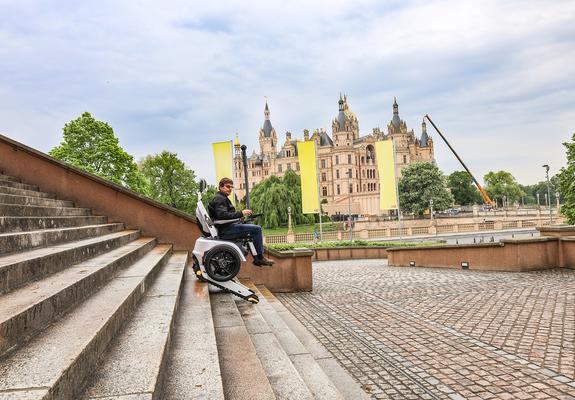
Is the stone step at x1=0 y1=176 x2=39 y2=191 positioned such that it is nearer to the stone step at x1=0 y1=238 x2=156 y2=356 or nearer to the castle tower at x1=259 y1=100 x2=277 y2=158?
the stone step at x1=0 y1=238 x2=156 y2=356

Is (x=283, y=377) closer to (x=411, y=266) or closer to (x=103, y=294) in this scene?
(x=103, y=294)

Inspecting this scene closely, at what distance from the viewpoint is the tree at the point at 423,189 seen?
67.6 meters

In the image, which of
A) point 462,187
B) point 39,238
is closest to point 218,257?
point 39,238

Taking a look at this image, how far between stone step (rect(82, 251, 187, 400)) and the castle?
89.5 meters

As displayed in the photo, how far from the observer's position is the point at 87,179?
927 centimetres

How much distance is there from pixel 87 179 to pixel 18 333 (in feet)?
25.0

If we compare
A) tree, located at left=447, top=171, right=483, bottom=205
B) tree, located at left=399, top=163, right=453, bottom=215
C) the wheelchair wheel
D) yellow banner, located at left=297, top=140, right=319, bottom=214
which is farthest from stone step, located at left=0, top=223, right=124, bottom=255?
tree, located at left=447, top=171, right=483, bottom=205

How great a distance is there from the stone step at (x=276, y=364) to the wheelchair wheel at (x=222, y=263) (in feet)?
2.23

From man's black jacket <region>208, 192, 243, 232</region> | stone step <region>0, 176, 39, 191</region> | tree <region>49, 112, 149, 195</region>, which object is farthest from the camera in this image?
tree <region>49, 112, 149, 195</region>

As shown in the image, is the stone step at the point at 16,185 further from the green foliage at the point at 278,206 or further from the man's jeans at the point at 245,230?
the green foliage at the point at 278,206

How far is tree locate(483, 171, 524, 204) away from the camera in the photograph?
115m

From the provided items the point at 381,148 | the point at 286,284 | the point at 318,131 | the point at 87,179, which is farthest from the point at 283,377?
the point at 318,131

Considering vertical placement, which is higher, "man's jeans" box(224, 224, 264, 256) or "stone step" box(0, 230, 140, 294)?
"man's jeans" box(224, 224, 264, 256)

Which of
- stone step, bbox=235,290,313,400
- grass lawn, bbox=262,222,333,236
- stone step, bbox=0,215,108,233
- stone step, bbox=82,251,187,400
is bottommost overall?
grass lawn, bbox=262,222,333,236
